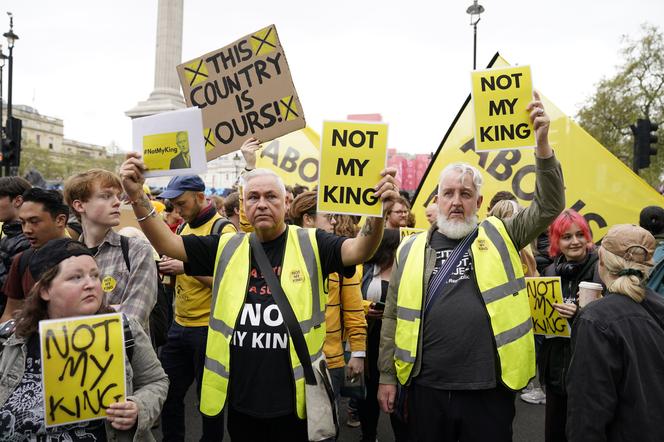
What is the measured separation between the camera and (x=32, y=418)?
75.9 inches

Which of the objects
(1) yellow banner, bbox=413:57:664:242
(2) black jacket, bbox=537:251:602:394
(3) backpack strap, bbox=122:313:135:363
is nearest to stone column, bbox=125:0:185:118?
(1) yellow banner, bbox=413:57:664:242

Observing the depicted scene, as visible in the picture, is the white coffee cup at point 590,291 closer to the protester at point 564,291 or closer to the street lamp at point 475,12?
the protester at point 564,291

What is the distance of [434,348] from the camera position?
8.51ft

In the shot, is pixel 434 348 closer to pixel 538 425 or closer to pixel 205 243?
pixel 205 243

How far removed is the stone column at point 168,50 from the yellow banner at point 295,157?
22.7m

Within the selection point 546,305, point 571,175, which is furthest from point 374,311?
point 571,175

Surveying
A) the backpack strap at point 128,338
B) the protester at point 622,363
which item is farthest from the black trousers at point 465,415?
the backpack strap at point 128,338

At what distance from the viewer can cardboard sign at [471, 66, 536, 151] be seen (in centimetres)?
273

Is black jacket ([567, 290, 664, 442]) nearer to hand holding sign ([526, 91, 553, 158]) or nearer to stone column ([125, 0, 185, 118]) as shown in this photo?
hand holding sign ([526, 91, 553, 158])

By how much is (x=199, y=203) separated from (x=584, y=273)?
9.30ft

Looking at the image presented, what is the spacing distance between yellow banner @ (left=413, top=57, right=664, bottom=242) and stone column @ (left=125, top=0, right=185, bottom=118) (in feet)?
80.4

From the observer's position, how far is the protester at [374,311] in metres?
3.91

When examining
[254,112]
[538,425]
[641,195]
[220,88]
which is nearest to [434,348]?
[254,112]

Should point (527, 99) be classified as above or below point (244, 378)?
above
